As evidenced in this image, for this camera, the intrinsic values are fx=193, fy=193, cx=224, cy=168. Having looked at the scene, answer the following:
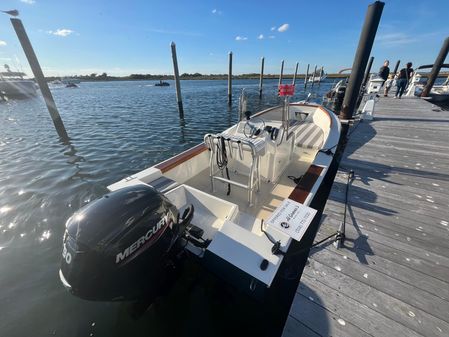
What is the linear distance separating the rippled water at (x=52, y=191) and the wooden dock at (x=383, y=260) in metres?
1.96

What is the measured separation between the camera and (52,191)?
4.01m

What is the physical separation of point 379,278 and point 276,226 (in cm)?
91

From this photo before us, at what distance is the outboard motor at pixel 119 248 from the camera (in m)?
1.29

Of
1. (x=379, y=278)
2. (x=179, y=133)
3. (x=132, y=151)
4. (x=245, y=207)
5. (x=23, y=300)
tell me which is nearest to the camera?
(x=379, y=278)

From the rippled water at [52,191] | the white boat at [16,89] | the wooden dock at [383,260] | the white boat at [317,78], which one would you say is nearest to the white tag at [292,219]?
the wooden dock at [383,260]

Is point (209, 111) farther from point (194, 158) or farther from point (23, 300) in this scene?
point (23, 300)

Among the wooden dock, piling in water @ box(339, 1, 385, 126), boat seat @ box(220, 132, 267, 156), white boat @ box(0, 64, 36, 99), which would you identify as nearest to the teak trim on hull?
boat seat @ box(220, 132, 267, 156)

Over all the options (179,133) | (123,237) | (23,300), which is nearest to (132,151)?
(179,133)

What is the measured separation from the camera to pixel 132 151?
243 inches

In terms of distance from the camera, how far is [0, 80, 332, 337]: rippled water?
6.43ft

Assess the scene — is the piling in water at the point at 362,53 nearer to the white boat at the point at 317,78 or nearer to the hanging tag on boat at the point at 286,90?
the hanging tag on boat at the point at 286,90

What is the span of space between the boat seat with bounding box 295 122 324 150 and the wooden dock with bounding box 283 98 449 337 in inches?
48.3

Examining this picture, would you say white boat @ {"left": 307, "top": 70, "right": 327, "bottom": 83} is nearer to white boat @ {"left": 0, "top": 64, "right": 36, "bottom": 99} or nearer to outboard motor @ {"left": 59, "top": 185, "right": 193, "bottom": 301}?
outboard motor @ {"left": 59, "top": 185, "right": 193, "bottom": 301}

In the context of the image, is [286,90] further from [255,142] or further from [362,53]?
[362,53]
